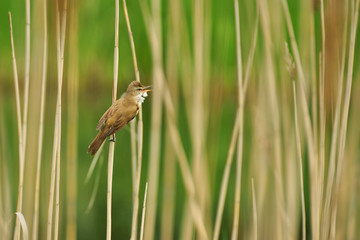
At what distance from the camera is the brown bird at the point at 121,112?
1786 millimetres

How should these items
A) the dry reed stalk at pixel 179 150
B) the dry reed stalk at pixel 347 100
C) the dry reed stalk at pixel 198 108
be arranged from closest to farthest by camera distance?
the dry reed stalk at pixel 179 150 < the dry reed stalk at pixel 347 100 < the dry reed stalk at pixel 198 108

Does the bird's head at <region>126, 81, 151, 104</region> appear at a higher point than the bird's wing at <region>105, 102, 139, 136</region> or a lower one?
higher

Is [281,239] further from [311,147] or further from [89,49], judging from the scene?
[89,49]

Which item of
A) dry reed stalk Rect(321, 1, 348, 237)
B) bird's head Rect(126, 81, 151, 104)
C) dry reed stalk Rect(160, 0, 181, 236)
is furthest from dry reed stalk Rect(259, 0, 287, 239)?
bird's head Rect(126, 81, 151, 104)

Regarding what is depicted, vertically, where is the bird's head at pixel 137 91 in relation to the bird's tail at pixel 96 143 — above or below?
above

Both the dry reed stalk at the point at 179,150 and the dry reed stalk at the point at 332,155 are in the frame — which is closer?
the dry reed stalk at the point at 179,150

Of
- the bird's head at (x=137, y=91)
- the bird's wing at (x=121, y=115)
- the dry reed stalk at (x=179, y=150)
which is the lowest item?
the dry reed stalk at (x=179, y=150)

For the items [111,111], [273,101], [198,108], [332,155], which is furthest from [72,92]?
[332,155]

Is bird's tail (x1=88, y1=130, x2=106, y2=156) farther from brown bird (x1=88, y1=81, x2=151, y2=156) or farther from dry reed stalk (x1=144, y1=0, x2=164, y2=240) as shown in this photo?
dry reed stalk (x1=144, y1=0, x2=164, y2=240)

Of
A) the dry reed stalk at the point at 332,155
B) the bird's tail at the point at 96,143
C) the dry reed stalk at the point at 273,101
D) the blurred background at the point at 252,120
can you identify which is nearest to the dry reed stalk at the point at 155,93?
the blurred background at the point at 252,120

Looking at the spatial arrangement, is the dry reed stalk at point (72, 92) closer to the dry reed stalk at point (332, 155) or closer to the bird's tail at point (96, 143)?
the bird's tail at point (96, 143)

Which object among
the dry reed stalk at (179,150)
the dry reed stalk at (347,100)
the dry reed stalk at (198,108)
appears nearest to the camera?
the dry reed stalk at (179,150)

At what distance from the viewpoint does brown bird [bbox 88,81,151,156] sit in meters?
1.79

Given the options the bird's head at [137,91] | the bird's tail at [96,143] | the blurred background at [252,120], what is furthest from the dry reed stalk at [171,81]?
the bird's tail at [96,143]
